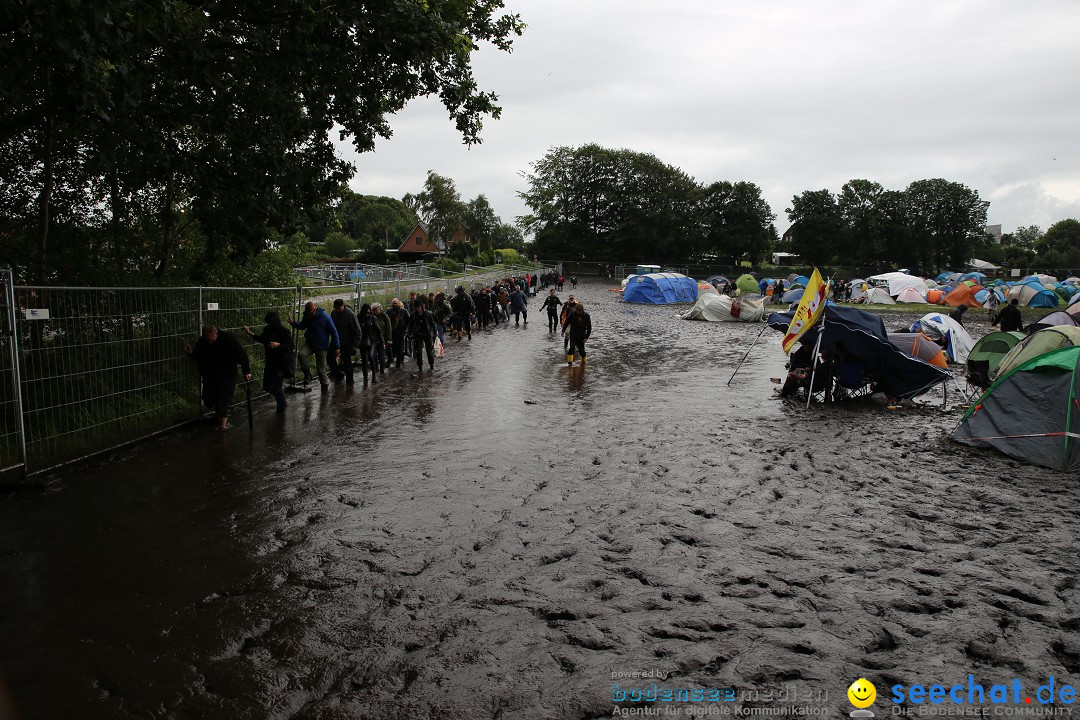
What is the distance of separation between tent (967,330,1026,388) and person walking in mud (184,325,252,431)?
1371 centimetres

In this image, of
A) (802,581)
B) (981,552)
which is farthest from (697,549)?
(981,552)

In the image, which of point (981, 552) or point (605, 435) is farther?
point (605, 435)

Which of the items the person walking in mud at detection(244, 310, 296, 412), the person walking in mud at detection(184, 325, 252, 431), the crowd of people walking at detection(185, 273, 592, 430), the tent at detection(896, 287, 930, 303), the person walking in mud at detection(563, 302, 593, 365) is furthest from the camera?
the tent at detection(896, 287, 930, 303)

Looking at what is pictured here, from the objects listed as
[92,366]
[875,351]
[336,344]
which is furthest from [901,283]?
[92,366]

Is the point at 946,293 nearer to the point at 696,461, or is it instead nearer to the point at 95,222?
the point at 696,461

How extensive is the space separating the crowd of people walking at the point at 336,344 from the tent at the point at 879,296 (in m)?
34.2

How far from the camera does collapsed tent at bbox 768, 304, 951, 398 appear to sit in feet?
40.3

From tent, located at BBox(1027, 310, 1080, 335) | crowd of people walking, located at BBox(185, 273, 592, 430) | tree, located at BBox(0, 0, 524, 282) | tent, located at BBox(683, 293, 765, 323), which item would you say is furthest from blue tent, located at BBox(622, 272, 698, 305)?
tree, located at BBox(0, 0, 524, 282)

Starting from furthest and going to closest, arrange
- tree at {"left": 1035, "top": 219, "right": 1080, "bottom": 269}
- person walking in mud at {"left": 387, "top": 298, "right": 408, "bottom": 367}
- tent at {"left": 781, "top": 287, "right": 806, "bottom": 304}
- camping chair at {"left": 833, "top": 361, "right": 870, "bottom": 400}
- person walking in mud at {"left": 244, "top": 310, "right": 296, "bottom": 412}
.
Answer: tree at {"left": 1035, "top": 219, "right": 1080, "bottom": 269} → tent at {"left": 781, "top": 287, "right": 806, "bottom": 304} → person walking in mud at {"left": 387, "top": 298, "right": 408, "bottom": 367} → camping chair at {"left": 833, "top": 361, "right": 870, "bottom": 400} → person walking in mud at {"left": 244, "top": 310, "right": 296, "bottom": 412}

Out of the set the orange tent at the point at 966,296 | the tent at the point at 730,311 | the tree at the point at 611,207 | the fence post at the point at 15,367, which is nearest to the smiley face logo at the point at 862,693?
the fence post at the point at 15,367

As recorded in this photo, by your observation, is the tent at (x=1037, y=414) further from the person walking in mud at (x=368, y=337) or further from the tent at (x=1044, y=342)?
the person walking in mud at (x=368, y=337)

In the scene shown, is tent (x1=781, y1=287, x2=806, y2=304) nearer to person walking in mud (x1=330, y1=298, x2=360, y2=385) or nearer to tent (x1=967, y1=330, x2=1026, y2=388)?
tent (x1=967, y1=330, x2=1026, y2=388)

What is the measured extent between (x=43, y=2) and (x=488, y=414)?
7.38 m

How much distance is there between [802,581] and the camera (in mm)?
4863
